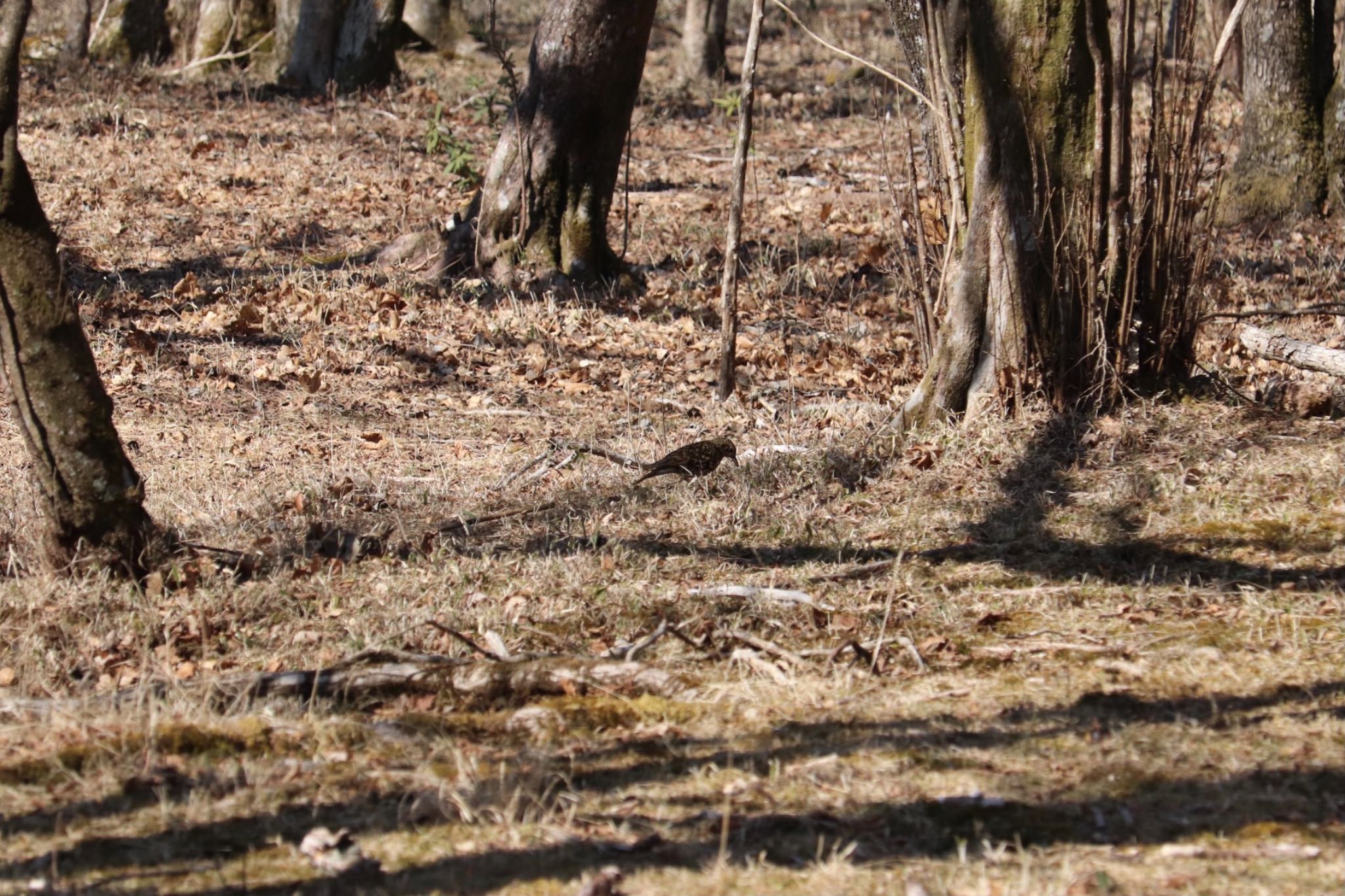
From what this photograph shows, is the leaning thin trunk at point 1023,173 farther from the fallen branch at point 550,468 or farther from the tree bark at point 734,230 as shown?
the fallen branch at point 550,468

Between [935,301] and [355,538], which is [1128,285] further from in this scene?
[355,538]

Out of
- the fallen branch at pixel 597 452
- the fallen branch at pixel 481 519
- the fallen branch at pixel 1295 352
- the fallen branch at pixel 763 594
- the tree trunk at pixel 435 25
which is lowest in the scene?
the fallen branch at pixel 763 594

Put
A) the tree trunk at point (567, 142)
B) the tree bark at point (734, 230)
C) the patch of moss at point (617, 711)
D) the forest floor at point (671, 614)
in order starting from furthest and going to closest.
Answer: the tree trunk at point (567, 142)
the tree bark at point (734, 230)
the patch of moss at point (617, 711)
the forest floor at point (671, 614)

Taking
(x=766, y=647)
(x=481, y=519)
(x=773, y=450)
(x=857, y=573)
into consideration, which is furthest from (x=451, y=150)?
(x=766, y=647)

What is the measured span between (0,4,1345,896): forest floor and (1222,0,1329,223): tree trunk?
3.76ft

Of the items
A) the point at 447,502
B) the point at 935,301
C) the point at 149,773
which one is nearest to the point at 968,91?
the point at 935,301

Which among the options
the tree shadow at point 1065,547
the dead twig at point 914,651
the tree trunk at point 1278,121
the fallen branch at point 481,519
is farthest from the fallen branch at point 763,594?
the tree trunk at point 1278,121

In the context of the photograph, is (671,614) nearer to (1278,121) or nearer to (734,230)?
(734,230)

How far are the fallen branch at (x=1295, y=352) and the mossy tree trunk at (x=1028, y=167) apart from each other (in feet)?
3.85

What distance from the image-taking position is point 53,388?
4684mm

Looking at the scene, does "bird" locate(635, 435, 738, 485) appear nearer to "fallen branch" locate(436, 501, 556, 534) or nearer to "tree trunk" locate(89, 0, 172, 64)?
"fallen branch" locate(436, 501, 556, 534)

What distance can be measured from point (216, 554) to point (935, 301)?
11.7 feet

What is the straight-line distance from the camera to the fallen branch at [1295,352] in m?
6.25

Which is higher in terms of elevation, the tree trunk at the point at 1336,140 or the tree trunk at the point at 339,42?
the tree trunk at the point at 339,42
